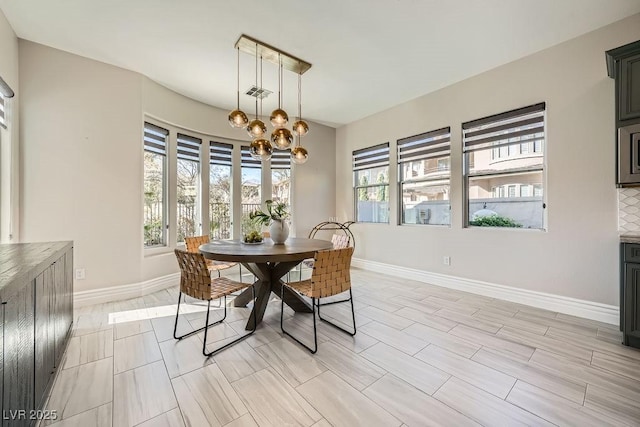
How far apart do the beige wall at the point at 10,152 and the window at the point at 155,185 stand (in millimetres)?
1195

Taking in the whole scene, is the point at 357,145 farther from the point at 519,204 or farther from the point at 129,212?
the point at 129,212

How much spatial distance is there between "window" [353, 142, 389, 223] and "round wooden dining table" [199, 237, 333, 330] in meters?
2.35

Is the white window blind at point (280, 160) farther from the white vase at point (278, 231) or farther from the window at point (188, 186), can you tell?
the white vase at point (278, 231)

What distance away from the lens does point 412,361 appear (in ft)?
6.54

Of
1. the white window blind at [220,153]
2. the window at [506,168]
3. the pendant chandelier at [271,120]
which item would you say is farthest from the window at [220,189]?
the window at [506,168]

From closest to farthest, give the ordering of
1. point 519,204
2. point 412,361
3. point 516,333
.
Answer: point 412,361 → point 516,333 → point 519,204

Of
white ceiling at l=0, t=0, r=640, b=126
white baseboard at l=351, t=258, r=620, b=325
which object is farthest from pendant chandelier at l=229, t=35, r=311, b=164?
white baseboard at l=351, t=258, r=620, b=325

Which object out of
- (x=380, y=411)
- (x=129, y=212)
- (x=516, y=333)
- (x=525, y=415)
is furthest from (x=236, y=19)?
(x=516, y=333)

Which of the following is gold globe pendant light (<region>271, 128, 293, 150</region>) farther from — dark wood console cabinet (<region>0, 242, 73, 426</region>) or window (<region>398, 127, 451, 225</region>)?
window (<region>398, 127, 451, 225</region>)

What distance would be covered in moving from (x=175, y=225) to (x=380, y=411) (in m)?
3.70

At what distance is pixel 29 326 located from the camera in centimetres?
130

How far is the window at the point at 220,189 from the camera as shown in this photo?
454cm

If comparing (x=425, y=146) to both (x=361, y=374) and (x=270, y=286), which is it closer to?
(x=270, y=286)

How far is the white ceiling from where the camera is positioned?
2.31 meters
